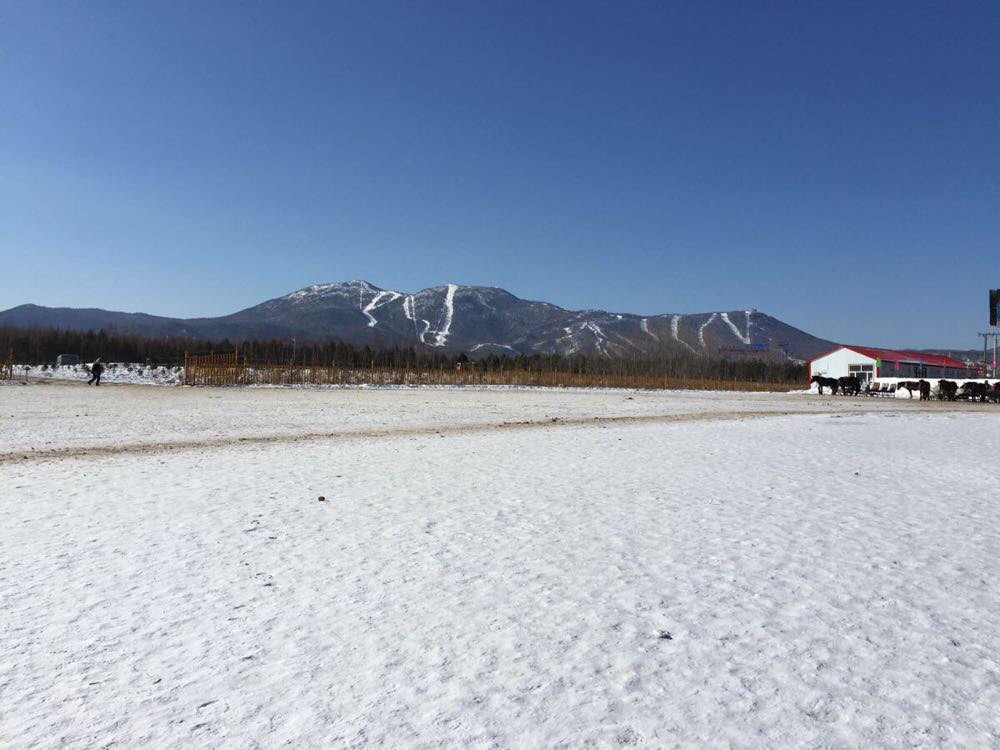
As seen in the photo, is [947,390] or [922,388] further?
[922,388]

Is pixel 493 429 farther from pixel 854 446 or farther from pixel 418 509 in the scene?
pixel 418 509

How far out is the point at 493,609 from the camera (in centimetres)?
426

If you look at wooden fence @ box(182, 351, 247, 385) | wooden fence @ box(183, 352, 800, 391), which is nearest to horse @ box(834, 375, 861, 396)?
wooden fence @ box(183, 352, 800, 391)

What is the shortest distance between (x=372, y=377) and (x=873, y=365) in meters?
51.0

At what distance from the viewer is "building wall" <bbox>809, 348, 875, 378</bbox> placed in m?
70.0

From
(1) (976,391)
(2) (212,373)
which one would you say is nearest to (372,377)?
(2) (212,373)

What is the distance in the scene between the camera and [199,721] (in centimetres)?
290

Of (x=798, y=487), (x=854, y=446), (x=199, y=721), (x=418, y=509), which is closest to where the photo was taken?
(x=199, y=721)

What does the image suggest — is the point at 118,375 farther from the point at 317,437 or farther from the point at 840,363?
the point at 840,363

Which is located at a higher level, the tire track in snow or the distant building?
the distant building

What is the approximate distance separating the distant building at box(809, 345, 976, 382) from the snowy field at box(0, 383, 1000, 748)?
222ft

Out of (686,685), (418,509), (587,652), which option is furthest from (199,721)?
(418,509)

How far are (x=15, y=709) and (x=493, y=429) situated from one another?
1476cm

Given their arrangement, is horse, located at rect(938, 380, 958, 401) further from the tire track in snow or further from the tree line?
the tree line
